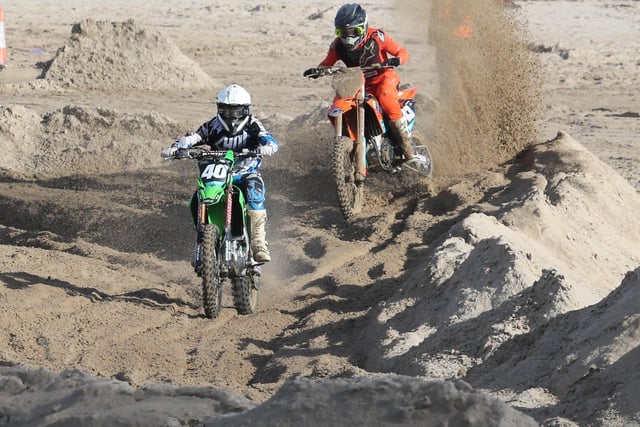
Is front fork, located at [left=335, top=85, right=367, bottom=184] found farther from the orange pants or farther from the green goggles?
the green goggles

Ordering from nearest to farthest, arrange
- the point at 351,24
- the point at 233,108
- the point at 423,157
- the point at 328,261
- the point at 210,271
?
the point at 210,271 < the point at 233,108 < the point at 328,261 < the point at 351,24 < the point at 423,157

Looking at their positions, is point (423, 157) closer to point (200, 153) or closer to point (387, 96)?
point (387, 96)

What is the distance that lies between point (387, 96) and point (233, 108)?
2867 mm

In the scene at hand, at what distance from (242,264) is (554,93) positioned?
48.5 feet

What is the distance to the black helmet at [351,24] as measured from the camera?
11.6 meters

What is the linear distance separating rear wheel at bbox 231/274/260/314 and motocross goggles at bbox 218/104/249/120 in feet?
4.36

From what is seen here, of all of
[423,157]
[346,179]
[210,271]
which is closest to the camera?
[210,271]

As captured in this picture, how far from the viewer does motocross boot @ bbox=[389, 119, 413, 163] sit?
12.1 m

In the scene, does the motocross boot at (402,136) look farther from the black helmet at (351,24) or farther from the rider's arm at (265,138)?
the rider's arm at (265,138)

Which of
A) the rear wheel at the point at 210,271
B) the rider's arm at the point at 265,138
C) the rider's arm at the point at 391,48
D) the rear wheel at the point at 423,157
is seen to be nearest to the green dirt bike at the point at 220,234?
the rear wheel at the point at 210,271

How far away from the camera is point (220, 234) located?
9.26 meters

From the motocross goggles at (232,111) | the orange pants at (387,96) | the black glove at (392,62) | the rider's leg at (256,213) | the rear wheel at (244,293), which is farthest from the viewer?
the orange pants at (387,96)

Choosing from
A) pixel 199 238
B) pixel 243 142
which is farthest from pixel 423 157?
pixel 199 238

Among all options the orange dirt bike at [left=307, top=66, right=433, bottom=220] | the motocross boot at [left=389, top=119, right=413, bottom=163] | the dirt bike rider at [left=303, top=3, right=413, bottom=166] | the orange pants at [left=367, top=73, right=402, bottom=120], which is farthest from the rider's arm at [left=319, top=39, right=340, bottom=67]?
the motocross boot at [left=389, top=119, right=413, bottom=163]
